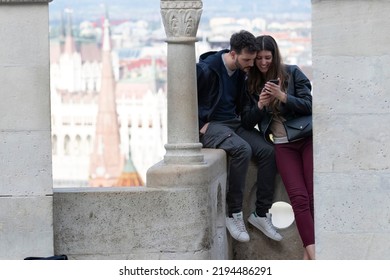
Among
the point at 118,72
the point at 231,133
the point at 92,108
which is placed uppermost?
the point at 118,72

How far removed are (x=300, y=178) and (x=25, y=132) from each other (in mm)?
1590

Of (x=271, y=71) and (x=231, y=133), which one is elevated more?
(x=271, y=71)

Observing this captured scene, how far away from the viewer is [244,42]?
25.8ft

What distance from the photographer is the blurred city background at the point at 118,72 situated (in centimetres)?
10306

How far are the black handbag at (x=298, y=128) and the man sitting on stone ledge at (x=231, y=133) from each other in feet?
1.00

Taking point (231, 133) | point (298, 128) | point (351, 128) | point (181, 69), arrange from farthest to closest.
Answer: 1. point (231, 133)
2. point (298, 128)
3. point (181, 69)
4. point (351, 128)

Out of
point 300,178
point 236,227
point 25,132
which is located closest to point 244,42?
point 300,178

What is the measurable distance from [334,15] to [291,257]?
8.33ft

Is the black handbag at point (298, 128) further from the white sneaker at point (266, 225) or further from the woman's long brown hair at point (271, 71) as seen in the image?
the white sneaker at point (266, 225)

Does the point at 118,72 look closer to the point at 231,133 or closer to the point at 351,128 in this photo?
the point at 231,133

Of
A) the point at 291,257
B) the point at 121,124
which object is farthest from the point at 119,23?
the point at 291,257

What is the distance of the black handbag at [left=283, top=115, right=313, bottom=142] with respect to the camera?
7.80m

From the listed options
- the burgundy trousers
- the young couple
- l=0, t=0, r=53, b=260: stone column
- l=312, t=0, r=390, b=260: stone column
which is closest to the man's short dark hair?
the young couple

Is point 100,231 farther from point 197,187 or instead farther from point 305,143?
point 305,143
